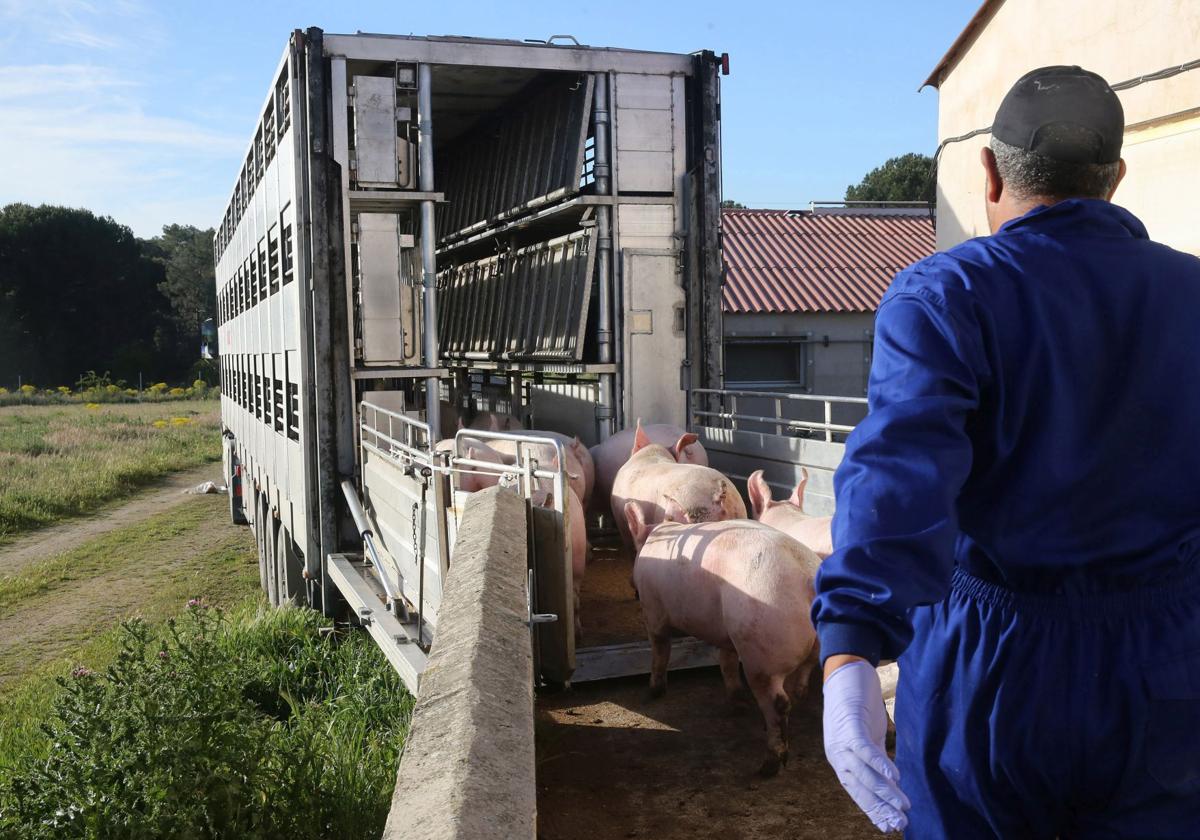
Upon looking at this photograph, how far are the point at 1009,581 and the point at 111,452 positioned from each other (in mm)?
31184

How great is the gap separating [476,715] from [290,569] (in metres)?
9.12

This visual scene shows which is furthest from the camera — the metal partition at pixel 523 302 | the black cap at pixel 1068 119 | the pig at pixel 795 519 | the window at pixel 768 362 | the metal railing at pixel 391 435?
the window at pixel 768 362

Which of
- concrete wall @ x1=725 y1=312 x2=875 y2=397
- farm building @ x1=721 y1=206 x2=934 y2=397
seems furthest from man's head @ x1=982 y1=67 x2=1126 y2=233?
concrete wall @ x1=725 y1=312 x2=875 y2=397

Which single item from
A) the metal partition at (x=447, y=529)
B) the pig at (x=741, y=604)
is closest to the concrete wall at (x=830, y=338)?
the metal partition at (x=447, y=529)

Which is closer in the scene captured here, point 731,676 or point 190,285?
point 731,676

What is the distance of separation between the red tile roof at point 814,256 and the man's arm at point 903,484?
21.7 m

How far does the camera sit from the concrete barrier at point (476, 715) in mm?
2535

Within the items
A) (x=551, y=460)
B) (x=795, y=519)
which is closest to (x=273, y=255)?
(x=551, y=460)

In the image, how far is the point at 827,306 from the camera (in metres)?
24.4

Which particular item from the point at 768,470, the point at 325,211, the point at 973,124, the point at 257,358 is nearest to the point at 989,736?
the point at 768,470

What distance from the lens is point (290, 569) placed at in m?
11.8

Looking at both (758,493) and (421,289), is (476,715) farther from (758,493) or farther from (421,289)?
(421,289)

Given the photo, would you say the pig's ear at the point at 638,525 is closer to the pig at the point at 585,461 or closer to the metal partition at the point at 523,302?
the pig at the point at 585,461

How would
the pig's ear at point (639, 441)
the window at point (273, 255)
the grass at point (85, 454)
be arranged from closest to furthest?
the pig's ear at point (639, 441) → the window at point (273, 255) → the grass at point (85, 454)
